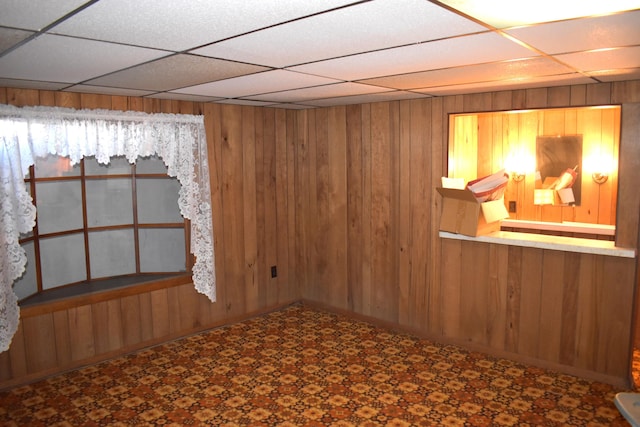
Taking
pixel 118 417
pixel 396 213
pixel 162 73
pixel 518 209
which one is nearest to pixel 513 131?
pixel 518 209

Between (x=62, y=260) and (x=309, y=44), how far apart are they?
3.04m

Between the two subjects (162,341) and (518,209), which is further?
(518,209)

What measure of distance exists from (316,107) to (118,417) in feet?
10.2

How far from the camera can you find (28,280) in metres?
3.79

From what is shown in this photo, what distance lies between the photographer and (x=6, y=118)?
3209 millimetres

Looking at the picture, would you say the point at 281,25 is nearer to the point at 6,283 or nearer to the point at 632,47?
the point at 632,47

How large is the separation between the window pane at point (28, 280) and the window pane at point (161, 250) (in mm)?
869

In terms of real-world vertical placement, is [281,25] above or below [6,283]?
above

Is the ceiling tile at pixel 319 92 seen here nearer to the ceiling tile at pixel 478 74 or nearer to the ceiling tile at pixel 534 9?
the ceiling tile at pixel 478 74

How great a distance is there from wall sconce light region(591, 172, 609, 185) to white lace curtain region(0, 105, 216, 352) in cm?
365

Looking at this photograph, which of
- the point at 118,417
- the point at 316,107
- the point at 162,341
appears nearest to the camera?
the point at 118,417

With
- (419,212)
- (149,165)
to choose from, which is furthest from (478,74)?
(149,165)

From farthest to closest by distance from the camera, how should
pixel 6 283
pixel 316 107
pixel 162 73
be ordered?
pixel 316 107 < pixel 6 283 < pixel 162 73

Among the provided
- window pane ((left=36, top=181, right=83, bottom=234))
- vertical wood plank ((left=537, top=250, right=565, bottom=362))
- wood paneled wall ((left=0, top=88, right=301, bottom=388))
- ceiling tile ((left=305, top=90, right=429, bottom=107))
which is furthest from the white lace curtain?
vertical wood plank ((left=537, top=250, right=565, bottom=362))
